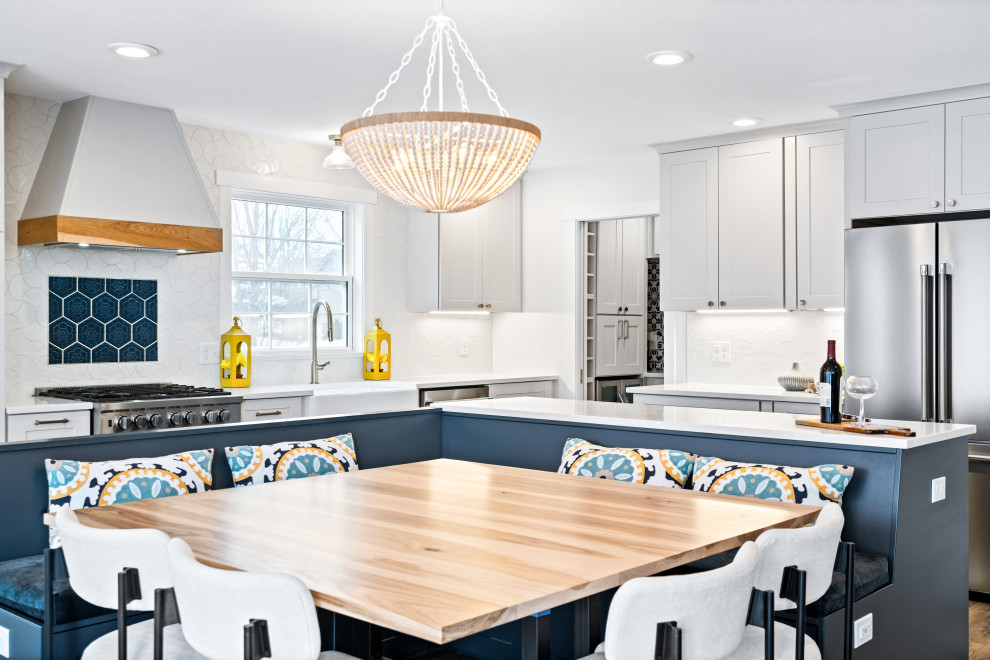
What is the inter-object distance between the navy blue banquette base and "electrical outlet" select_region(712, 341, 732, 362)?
7.78ft

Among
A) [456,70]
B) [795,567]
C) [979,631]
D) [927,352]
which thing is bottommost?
[979,631]

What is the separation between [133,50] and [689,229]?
10.8 ft

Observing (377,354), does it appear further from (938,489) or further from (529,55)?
(938,489)

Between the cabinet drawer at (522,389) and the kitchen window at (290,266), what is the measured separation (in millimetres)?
1037

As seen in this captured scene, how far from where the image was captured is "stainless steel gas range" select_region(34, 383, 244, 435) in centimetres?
404

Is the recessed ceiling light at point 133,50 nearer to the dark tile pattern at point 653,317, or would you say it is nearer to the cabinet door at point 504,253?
the cabinet door at point 504,253

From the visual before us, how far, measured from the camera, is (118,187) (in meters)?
4.36

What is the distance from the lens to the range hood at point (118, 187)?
13.8 ft

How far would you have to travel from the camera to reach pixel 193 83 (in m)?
4.20

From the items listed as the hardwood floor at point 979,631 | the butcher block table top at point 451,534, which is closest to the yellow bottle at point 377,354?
the butcher block table top at point 451,534

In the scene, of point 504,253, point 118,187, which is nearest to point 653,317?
point 504,253

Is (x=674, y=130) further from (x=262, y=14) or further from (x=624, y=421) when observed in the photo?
(x=262, y=14)

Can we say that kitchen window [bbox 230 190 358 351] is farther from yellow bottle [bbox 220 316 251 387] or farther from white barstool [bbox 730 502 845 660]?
white barstool [bbox 730 502 845 660]

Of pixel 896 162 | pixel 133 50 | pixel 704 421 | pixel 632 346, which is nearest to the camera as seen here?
pixel 704 421
